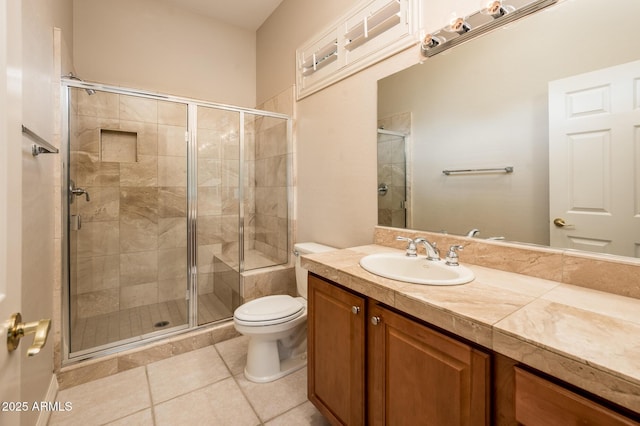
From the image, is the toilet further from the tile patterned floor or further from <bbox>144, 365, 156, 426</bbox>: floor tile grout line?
<bbox>144, 365, 156, 426</bbox>: floor tile grout line

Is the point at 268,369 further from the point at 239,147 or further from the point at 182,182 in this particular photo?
the point at 239,147

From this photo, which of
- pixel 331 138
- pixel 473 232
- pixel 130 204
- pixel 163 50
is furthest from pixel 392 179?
pixel 163 50

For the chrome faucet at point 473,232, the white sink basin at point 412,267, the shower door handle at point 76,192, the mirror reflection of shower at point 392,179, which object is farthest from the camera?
the shower door handle at point 76,192

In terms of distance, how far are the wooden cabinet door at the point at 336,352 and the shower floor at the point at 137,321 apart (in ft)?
4.39

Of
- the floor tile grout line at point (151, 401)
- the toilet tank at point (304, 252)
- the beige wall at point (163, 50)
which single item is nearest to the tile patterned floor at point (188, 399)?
the floor tile grout line at point (151, 401)

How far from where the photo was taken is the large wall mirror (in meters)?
0.93

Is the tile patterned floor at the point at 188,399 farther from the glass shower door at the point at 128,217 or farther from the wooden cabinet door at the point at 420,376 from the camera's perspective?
the wooden cabinet door at the point at 420,376

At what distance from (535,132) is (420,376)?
103cm

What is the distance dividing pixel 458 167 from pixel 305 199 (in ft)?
4.68

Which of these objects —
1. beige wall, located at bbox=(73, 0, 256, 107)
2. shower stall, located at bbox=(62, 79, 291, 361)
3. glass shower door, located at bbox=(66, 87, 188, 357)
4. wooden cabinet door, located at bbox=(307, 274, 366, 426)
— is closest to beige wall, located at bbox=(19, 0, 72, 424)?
glass shower door, located at bbox=(66, 87, 188, 357)

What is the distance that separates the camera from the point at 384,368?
1.00 meters

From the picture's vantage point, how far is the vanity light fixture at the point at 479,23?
1141 mm

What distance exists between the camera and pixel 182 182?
2.46 metres

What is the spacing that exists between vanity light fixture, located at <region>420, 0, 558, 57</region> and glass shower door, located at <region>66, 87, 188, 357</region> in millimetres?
1895
